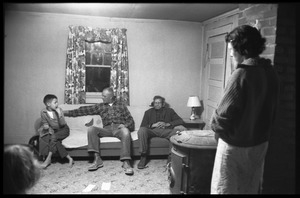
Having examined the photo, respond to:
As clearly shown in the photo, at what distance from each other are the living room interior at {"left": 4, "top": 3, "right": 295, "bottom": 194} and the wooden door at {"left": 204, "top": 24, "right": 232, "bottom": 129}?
4 cm

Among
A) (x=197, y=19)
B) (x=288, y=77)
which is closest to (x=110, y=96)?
(x=197, y=19)

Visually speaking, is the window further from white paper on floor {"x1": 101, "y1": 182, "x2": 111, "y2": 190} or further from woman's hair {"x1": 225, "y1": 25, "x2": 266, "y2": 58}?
woman's hair {"x1": 225, "y1": 25, "x2": 266, "y2": 58}

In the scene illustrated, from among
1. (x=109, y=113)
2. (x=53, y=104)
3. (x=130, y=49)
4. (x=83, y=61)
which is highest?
(x=130, y=49)

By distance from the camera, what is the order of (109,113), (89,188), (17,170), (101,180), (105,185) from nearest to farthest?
(17,170), (89,188), (105,185), (101,180), (109,113)

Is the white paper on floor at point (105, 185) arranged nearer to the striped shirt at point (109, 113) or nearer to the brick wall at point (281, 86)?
the striped shirt at point (109, 113)

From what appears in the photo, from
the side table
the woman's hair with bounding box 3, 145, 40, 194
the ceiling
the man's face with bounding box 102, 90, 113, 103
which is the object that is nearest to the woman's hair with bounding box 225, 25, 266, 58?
the woman's hair with bounding box 3, 145, 40, 194

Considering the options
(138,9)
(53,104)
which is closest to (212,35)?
(138,9)

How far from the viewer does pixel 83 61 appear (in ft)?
17.6

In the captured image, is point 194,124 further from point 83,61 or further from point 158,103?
point 83,61

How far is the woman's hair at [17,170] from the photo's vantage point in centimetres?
125

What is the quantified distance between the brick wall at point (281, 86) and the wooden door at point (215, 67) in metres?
2.31

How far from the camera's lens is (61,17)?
529 centimetres

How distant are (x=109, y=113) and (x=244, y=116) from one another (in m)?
3.18

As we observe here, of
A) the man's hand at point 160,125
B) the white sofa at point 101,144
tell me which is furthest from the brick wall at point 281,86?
the man's hand at point 160,125
